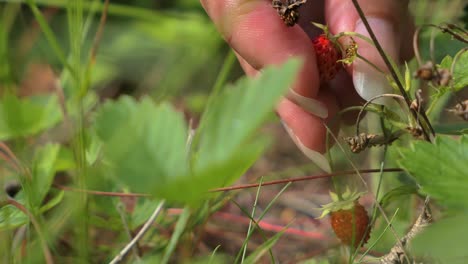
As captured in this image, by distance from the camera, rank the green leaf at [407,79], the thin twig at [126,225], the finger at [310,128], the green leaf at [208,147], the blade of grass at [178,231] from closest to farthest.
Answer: the green leaf at [208,147]
the blade of grass at [178,231]
the green leaf at [407,79]
the thin twig at [126,225]
the finger at [310,128]

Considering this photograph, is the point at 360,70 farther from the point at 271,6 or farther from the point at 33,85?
the point at 33,85

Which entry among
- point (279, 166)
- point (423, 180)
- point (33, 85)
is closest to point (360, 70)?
point (423, 180)

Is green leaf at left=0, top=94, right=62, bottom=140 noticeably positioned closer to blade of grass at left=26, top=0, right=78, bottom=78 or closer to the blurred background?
the blurred background

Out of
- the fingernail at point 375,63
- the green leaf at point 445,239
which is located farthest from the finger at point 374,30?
the green leaf at point 445,239

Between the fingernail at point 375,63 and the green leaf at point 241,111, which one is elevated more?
the green leaf at point 241,111

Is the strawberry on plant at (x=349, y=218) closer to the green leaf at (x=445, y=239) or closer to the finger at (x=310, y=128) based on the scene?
the finger at (x=310, y=128)

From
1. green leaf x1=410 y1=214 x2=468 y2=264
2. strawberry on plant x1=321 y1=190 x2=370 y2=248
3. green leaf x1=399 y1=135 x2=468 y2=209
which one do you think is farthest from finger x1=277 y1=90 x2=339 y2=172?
green leaf x1=410 y1=214 x2=468 y2=264
